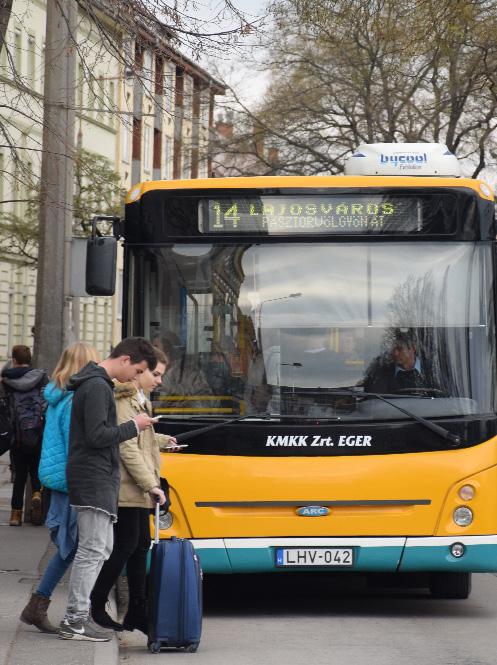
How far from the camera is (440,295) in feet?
36.2

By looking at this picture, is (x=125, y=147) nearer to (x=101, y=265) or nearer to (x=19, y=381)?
(x=19, y=381)

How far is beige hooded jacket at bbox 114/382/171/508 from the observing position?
922 cm

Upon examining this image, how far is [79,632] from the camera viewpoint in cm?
901

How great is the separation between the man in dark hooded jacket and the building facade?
3.89m

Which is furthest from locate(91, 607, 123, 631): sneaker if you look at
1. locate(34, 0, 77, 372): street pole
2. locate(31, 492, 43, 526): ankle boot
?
locate(34, 0, 77, 372): street pole

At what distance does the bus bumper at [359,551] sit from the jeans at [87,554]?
1.80 m

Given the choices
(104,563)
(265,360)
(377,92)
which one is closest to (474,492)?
(265,360)

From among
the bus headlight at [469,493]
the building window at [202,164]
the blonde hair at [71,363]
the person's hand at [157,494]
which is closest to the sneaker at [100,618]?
the person's hand at [157,494]

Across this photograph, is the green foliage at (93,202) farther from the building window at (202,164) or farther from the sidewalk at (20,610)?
the sidewalk at (20,610)

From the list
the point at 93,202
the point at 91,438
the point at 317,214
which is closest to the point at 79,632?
the point at 91,438

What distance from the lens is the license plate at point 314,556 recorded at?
10.7m

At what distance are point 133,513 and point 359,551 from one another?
195 centimetres

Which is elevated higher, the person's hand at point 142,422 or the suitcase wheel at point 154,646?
the person's hand at point 142,422

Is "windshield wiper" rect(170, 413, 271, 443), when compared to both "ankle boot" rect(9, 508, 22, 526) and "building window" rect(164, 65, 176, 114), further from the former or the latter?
"ankle boot" rect(9, 508, 22, 526)
